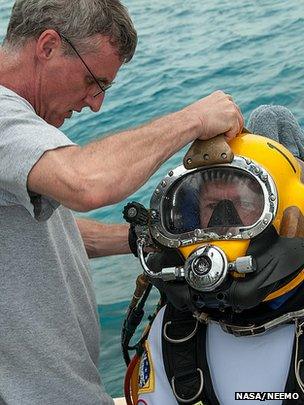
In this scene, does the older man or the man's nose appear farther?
the man's nose

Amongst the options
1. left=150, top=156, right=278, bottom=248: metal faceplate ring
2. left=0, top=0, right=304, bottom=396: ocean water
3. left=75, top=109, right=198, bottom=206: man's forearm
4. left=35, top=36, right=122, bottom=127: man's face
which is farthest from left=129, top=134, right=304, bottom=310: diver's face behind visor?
left=0, top=0, right=304, bottom=396: ocean water

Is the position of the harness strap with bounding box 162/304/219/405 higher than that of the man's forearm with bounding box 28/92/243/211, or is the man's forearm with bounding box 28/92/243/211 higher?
the man's forearm with bounding box 28/92/243/211

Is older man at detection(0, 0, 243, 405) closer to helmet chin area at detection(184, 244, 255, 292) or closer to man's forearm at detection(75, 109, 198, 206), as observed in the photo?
man's forearm at detection(75, 109, 198, 206)

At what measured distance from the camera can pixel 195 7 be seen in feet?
31.6

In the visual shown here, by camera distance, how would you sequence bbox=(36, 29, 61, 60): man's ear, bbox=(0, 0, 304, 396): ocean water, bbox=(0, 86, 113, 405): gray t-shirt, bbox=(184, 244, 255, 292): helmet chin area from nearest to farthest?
bbox=(184, 244, 255, 292): helmet chin area, bbox=(0, 86, 113, 405): gray t-shirt, bbox=(36, 29, 61, 60): man's ear, bbox=(0, 0, 304, 396): ocean water

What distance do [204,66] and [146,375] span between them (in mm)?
5950

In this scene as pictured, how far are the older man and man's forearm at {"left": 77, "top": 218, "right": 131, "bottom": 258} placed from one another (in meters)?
0.35

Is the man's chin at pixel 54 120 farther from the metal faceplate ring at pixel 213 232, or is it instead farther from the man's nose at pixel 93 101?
the metal faceplate ring at pixel 213 232

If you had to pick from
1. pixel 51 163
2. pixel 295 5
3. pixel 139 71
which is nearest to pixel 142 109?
pixel 139 71

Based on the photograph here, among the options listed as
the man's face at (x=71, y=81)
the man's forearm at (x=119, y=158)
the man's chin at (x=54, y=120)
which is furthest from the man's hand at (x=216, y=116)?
the man's chin at (x=54, y=120)

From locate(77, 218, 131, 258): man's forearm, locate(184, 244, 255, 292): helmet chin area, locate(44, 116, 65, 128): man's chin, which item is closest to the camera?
locate(184, 244, 255, 292): helmet chin area

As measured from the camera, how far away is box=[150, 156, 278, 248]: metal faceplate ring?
72.1 inches

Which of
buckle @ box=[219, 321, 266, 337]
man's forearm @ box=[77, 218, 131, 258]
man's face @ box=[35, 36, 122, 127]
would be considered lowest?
man's forearm @ box=[77, 218, 131, 258]

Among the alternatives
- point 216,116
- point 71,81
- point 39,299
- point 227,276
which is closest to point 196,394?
point 227,276
